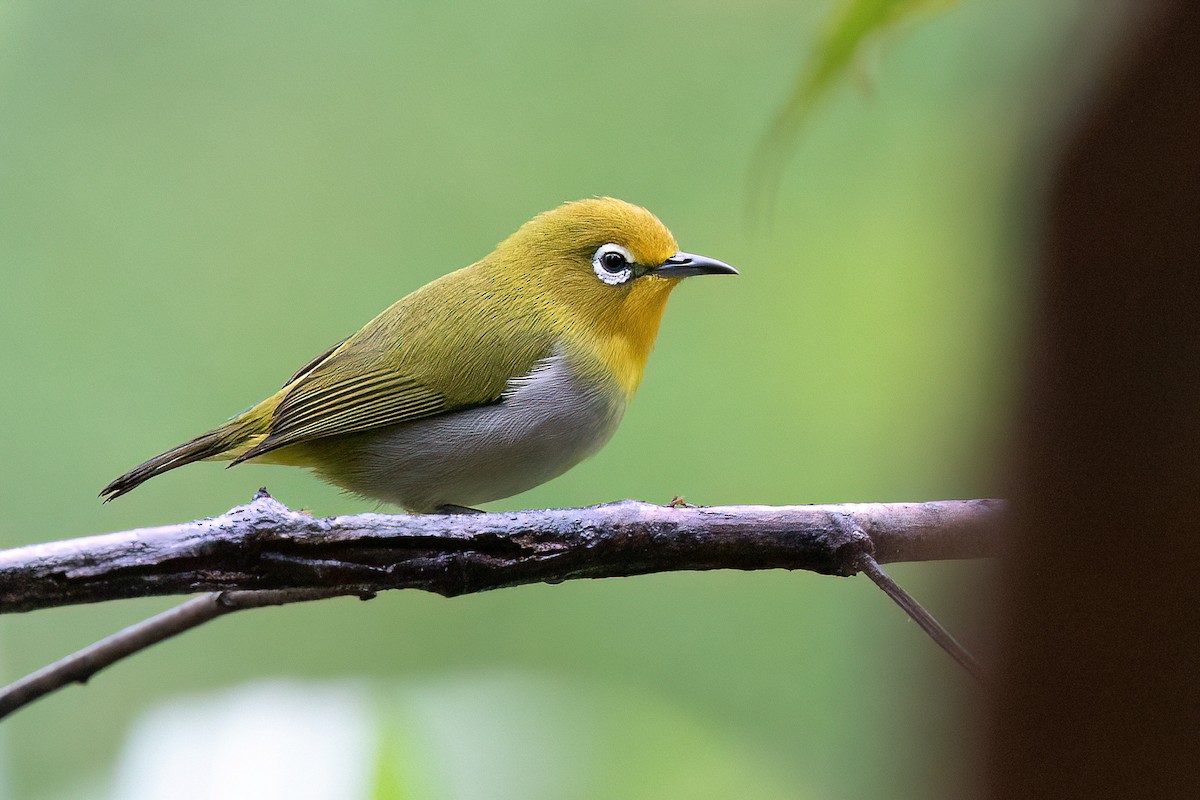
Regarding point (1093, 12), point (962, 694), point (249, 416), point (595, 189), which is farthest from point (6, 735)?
point (1093, 12)

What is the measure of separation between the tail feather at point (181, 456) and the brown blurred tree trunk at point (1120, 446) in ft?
7.40

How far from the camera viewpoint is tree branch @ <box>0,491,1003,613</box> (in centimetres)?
171

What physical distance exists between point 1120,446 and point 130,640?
205cm

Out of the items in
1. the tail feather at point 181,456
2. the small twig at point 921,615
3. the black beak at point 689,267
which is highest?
the black beak at point 689,267

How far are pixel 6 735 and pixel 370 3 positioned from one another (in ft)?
10.7

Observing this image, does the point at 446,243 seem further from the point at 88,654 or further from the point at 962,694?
the point at 962,694

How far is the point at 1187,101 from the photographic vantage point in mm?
438

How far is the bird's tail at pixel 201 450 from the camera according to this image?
239cm

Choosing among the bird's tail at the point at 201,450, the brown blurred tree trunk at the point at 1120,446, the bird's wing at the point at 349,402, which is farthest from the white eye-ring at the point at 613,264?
the brown blurred tree trunk at the point at 1120,446

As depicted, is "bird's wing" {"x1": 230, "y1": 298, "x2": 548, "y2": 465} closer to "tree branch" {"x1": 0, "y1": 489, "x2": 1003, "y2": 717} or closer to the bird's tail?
the bird's tail

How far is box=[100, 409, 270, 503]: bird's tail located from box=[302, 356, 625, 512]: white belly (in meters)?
0.18

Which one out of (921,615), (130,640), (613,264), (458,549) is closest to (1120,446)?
(921,615)

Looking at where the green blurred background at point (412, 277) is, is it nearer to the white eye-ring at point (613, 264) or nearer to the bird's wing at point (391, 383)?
the white eye-ring at point (613, 264)

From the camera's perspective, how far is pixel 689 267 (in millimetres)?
2967
